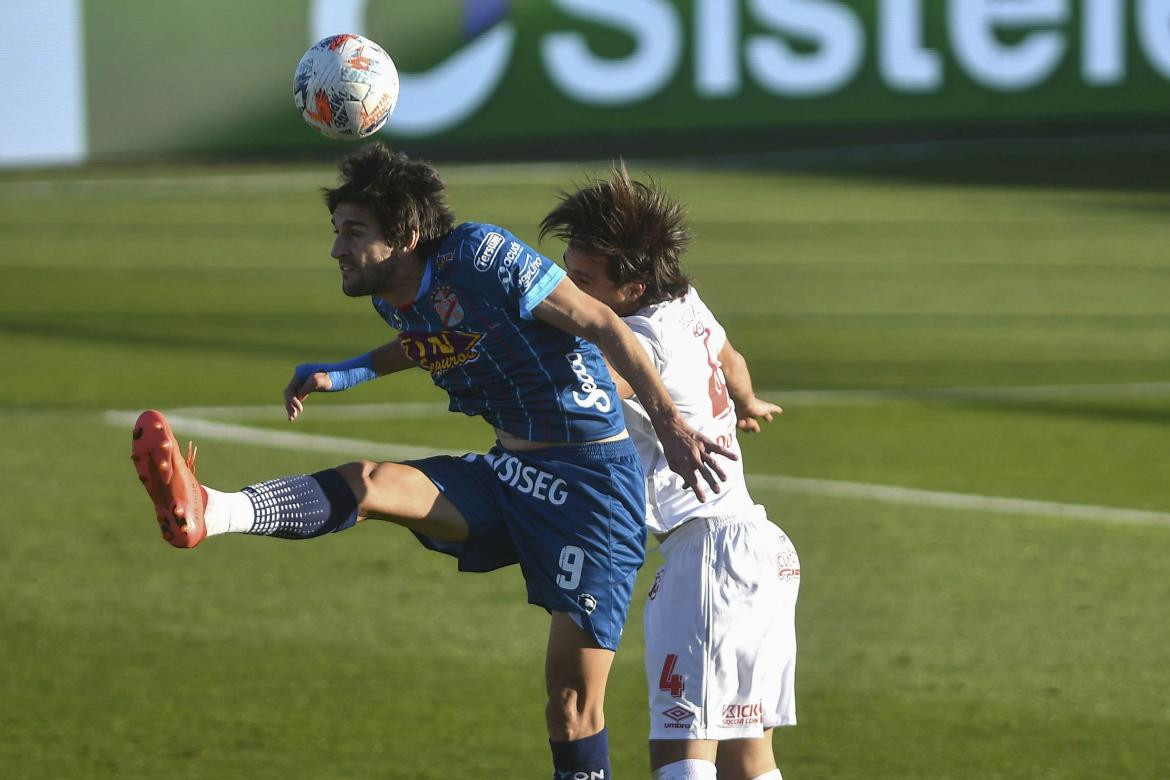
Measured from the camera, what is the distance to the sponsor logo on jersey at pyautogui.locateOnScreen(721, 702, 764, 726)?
17.2 feet

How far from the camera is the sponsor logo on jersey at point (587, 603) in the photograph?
5.37 metres

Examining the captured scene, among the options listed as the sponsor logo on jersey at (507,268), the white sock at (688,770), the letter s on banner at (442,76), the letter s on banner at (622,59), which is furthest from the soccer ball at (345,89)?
the letter s on banner at (622,59)

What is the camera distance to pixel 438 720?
6.83 metres

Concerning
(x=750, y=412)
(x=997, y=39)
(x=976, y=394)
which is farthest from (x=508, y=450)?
(x=997, y=39)

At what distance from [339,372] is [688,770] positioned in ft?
5.18

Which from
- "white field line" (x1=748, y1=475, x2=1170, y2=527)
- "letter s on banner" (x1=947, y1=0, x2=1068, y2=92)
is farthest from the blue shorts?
"letter s on banner" (x1=947, y1=0, x2=1068, y2=92)

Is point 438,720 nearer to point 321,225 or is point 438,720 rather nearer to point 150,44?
point 321,225

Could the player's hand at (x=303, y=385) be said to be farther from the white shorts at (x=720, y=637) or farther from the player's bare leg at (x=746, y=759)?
the player's bare leg at (x=746, y=759)

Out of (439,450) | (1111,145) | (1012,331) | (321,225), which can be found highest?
(1111,145)

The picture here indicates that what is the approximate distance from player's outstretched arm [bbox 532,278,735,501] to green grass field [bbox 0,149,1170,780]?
1.68m

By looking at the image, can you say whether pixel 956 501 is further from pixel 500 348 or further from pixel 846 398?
pixel 500 348

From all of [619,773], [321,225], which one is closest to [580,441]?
[619,773]

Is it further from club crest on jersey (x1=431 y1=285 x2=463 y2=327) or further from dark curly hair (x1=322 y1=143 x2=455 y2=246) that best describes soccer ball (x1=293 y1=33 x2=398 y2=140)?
club crest on jersey (x1=431 y1=285 x2=463 y2=327)

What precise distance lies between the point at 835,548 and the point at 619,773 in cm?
321
